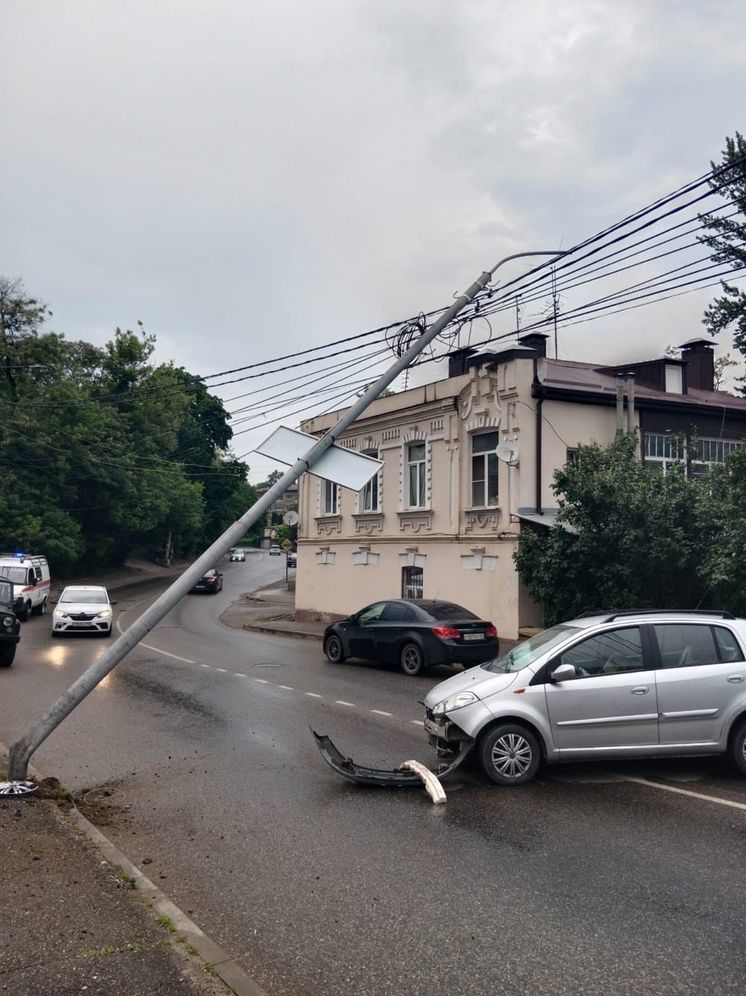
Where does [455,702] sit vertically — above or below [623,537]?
below

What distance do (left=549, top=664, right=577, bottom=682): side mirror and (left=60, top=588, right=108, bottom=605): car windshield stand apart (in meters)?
18.9

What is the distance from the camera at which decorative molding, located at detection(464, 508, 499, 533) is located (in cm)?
2173

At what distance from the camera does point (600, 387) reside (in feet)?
75.6

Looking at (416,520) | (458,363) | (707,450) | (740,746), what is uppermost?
(458,363)

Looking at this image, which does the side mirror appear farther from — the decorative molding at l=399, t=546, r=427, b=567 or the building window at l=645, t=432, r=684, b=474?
the decorative molding at l=399, t=546, r=427, b=567

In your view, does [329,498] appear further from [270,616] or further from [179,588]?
[179,588]

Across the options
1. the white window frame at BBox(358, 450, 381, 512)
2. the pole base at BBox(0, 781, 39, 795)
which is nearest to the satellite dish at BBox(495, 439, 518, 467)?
the white window frame at BBox(358, 450, 381, 512)

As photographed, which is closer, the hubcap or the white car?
the hubcap

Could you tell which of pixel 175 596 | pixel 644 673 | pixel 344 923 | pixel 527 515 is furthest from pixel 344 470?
pixel 527 515

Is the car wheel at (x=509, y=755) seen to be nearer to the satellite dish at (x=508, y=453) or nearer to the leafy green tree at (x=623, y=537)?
the leafy green tree at (x=623, y=537)

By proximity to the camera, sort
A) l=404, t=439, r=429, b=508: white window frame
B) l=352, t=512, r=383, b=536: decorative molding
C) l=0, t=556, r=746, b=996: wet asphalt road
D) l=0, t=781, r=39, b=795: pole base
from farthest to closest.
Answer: l=352, t=512, r=383, b=536: decorative molding < l=404, t=439, r=429, b=508: white window frame < l=0, t=781, r=39, b=795: pole base < l=0, t=556, r=746, b=996: wet asphalt road

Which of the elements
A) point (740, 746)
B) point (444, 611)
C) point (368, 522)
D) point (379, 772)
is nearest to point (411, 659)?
point (444, 611)

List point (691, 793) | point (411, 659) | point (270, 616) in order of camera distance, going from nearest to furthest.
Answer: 1. point (691, 793)
2. point (411, 659)
3. point (270, 616)

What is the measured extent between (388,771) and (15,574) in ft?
81.6
